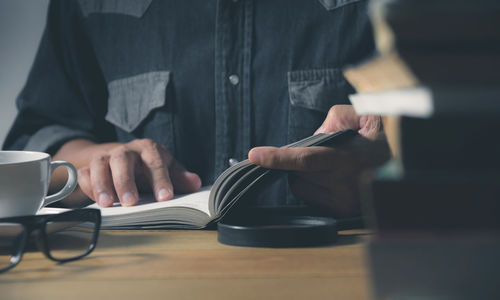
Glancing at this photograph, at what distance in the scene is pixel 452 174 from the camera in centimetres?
26

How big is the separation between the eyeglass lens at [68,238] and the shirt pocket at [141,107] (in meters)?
0.63

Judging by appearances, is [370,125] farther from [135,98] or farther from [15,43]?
[15,43]

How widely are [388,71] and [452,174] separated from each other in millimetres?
62

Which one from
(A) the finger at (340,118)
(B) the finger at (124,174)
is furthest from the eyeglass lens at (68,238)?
(A) the finger at (340,118)

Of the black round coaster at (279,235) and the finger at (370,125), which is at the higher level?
the finger at (370,125)

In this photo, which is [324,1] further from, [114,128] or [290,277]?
[290,277]

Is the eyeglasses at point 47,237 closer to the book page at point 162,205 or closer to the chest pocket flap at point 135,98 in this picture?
the book page at point 162,205

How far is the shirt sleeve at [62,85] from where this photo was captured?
4.30ft

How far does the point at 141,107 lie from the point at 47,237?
0.81 metres

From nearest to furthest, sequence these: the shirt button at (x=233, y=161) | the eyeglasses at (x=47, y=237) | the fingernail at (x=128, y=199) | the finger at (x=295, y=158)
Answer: the eyeglasses at (x=47, y=237)
the finger at (x=295, y=158)
the fingernail at (x=128, y=199)
the shirt button at (x=233, y=161)

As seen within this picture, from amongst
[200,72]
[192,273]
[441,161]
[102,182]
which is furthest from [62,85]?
[441,161]

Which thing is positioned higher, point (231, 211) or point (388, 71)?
point (388, 71)

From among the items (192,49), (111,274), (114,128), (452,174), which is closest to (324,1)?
(192,49)

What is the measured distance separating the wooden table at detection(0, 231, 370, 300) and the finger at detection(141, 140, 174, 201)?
7.1 inches
